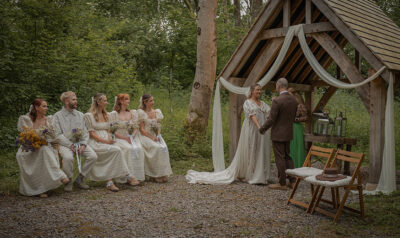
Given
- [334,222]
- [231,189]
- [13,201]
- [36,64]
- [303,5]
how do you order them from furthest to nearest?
[36,64] < [303,5] < [231,189] < [13,201] < [334,222]

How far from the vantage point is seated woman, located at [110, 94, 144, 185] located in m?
6.99

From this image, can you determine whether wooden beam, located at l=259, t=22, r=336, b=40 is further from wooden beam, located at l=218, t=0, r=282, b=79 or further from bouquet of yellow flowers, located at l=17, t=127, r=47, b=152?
bouquet of yellow flowers, located at l=17, t=127, r=47, b=152

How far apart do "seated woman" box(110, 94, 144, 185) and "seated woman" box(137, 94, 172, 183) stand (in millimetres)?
190

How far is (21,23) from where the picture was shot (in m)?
11.5

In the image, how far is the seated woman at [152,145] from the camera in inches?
288

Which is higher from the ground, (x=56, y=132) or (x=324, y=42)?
(x=324, y=42)

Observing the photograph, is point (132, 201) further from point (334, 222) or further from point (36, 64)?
point (36, 64)

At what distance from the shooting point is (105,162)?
6.68m

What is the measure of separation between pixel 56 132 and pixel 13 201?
130 centimetres

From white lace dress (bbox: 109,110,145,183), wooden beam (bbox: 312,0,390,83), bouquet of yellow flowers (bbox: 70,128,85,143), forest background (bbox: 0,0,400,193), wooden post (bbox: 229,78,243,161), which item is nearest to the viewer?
wooden beam (bbox: 312,0,390,83)

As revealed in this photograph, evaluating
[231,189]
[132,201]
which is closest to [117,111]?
[132,201]

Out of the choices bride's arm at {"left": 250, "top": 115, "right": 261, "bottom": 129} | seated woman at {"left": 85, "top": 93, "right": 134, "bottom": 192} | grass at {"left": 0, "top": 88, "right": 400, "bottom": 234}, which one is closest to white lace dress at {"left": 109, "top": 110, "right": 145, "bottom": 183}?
seated woman at {"left": 85, "top": 93, "right": 134, "bottom": 192}

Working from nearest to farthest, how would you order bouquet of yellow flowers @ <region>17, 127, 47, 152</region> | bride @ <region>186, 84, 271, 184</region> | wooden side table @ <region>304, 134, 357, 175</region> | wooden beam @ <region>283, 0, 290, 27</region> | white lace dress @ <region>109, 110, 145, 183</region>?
1. bouquet of yellow flowers @ <region>17, 127, 47, 152</region>
2. white lace dress @ <region>109, 110, 145, 183</region>
3. bride @ <region>186, 84, 271, 184</region>
4. wooden beam @ <region>283, 0, 290, 27</region>
5. wooden side table @ <region>304, 134, 357, 175</region>

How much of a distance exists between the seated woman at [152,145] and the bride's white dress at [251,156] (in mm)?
670
